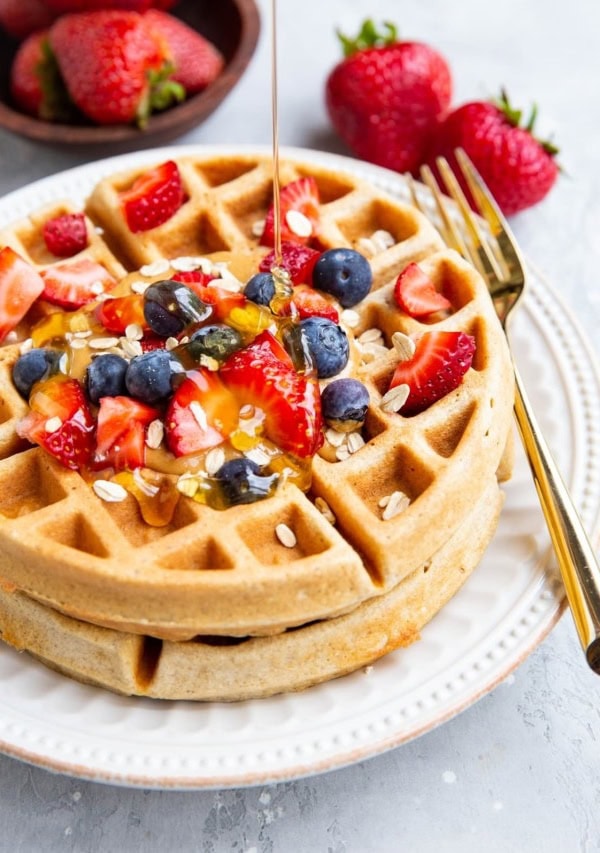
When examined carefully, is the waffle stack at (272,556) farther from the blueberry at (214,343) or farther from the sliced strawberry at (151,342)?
the blueberry at (214,343)

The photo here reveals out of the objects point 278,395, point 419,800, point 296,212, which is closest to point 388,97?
point 296,212

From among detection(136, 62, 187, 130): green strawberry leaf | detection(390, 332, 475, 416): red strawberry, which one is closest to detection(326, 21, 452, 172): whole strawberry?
detection(136, 62, 187, 130): green strawberry leaf

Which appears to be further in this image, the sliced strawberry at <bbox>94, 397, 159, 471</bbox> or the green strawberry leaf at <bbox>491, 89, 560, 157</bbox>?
the green strawberry leaf at <bbox>491, 89, 560, 157</bbox>

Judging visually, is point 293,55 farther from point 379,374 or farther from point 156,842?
point 156,842

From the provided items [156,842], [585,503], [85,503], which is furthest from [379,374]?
[156,842]

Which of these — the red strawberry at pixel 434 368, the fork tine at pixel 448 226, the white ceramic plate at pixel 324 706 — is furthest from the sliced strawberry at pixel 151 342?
the fork tine at pixel 448 226

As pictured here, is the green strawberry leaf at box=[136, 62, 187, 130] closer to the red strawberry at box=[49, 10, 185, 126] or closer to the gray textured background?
the red strawberry at box=[49, 10, 185, 126]
